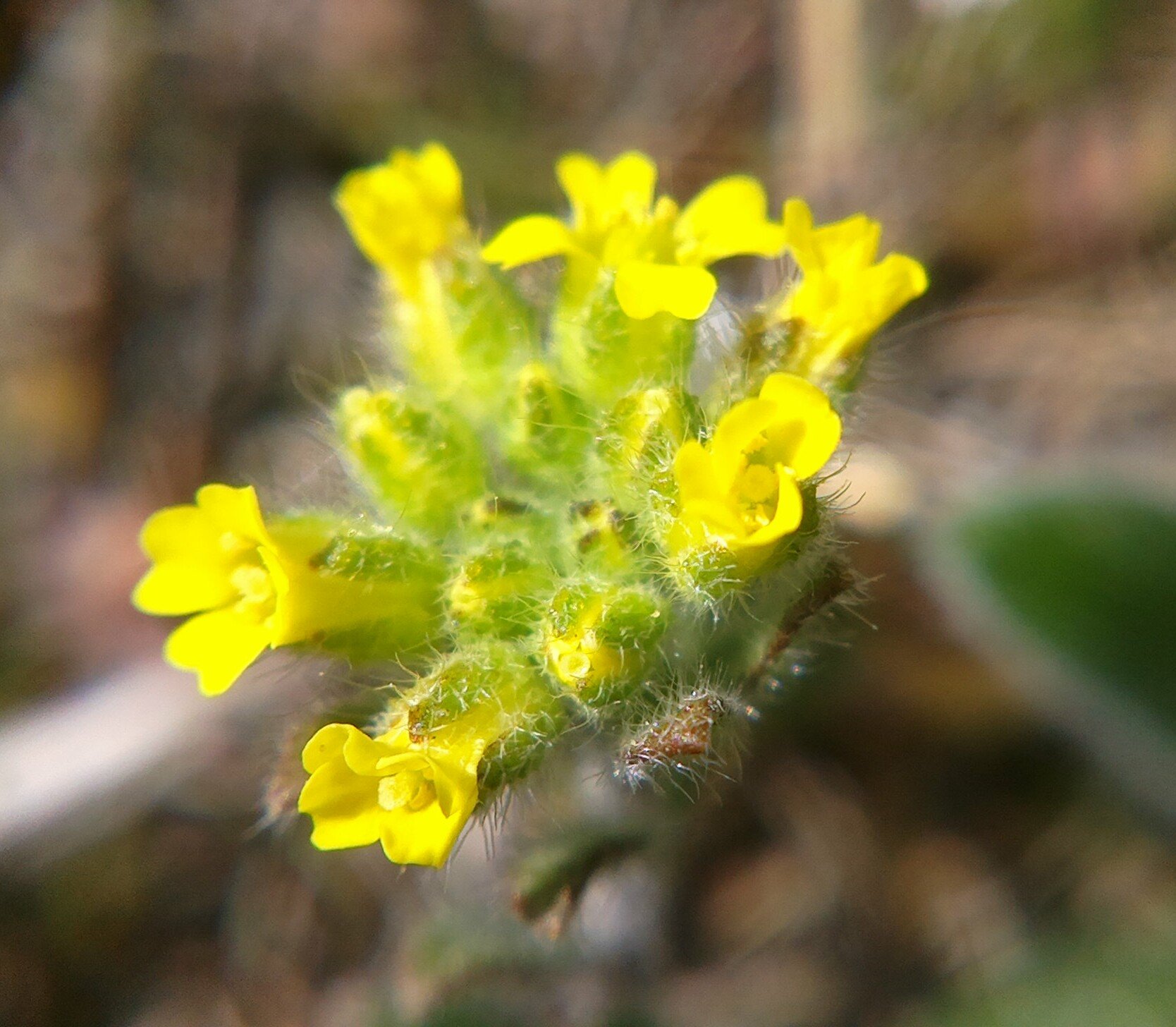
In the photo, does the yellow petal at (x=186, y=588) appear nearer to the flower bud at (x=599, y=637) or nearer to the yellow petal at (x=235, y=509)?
the yellow petal at (x=235, y=509)

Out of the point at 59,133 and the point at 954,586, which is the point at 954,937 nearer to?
the point at 954,586

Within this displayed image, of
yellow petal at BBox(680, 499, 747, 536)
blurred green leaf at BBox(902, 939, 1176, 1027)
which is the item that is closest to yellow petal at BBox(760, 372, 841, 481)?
yellow petal at BBox(680, 499, 747, 536)

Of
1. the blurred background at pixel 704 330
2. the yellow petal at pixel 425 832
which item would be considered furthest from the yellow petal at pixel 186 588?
the yellow petal at pixel 425 832

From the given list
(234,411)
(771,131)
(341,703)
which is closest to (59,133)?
(234,411)

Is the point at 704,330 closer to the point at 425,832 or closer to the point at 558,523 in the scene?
the point at 558,523

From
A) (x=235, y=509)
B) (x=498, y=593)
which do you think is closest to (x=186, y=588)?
(x=235, y=509)

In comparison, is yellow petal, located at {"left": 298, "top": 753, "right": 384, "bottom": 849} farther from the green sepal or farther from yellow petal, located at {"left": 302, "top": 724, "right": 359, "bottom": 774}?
the green sepal
